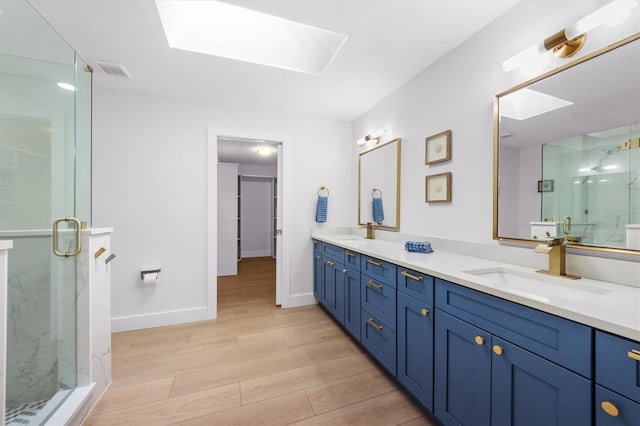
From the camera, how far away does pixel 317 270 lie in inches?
121

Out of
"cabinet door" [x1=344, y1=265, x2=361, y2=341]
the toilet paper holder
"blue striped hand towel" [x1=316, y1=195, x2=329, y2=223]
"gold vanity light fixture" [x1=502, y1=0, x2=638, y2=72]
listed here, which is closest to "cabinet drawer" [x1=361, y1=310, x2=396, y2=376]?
"cabinet door" [x1=344, y1=265, x2=361, y2=341]

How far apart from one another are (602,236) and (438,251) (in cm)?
90

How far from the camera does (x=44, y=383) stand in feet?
4.66

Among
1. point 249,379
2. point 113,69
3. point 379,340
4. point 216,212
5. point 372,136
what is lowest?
point 249,379

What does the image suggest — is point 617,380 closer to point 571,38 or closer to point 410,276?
point 410,276

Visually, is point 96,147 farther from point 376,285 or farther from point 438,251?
point 438,251

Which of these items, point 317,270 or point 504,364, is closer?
point 504,364

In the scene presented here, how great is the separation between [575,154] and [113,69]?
325cm

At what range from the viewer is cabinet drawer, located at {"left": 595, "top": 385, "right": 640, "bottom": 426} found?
660mm

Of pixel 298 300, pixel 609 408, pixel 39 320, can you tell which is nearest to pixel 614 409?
pixel 609 408

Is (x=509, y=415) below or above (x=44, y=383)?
above

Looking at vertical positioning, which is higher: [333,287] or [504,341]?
[504,341]

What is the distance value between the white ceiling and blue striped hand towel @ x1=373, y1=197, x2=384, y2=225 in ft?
3.59

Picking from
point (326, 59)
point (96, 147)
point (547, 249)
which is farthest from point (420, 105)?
point (96, 147)
